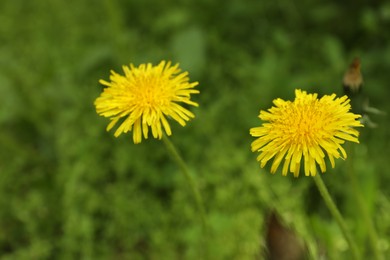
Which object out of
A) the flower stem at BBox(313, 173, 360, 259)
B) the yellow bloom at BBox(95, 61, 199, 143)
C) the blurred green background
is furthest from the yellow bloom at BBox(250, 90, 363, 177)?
the blurred green background

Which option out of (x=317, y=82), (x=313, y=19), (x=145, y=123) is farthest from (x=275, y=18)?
(x=145, y=123)

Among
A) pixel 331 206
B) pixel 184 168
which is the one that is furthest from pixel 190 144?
pixel 331 206

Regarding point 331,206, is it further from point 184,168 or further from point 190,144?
point 190,144

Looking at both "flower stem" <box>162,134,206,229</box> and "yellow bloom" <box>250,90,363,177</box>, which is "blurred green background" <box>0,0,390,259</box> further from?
"yellow bloom" <box>250,90,363,177</box>

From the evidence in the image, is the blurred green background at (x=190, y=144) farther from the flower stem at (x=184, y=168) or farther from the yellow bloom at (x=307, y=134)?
the yellow bloom at (x=307, y=134)

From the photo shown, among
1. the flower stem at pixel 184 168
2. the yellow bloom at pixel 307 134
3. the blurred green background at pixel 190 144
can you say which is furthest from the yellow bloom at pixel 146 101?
the blurred green background at pixel 190 144

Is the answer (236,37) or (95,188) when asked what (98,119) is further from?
(236,37)
